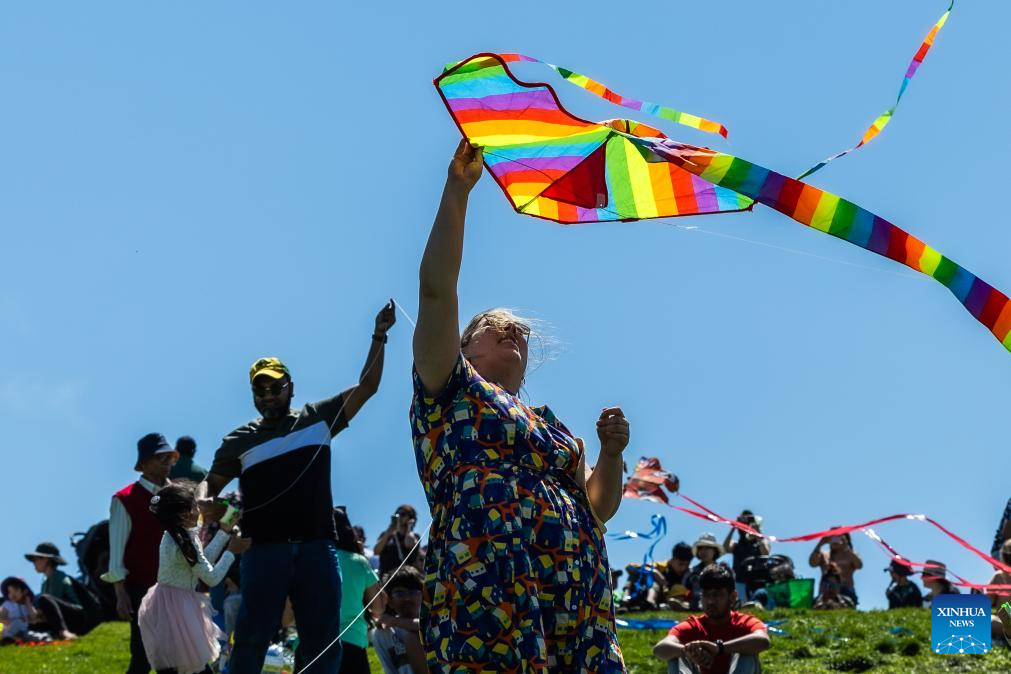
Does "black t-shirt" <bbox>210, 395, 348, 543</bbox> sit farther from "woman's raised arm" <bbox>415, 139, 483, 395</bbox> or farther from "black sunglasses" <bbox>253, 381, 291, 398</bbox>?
"woman's raised arm" <bbox>415, 139, 483, 395</bbox>

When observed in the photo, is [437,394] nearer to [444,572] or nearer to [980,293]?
[444,572]

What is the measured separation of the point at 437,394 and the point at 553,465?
0.37m

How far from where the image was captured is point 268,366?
654 centimetres

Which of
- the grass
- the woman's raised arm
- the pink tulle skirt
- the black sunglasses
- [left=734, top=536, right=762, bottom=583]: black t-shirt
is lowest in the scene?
the grass

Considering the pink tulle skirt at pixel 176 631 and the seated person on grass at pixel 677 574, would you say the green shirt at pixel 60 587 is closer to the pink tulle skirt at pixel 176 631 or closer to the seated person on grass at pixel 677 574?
the seated person on grass at pixel 677 574

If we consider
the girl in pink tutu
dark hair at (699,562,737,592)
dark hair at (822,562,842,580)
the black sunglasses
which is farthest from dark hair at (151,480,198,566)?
dark hair at (822,562,842,580)

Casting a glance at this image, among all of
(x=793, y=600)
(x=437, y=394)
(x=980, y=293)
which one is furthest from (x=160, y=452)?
(x=793, y=600)

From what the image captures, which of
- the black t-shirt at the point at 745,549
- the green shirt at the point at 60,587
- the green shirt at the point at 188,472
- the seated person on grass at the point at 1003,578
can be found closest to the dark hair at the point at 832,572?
the black t-shirt at the point at 745,549

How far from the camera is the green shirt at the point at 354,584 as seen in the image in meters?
7.43

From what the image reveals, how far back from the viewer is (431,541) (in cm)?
383

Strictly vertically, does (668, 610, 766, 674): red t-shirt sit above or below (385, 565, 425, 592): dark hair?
below

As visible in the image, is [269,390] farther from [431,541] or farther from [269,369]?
[431,541]

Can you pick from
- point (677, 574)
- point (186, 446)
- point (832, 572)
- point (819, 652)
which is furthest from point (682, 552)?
point (186, 446)

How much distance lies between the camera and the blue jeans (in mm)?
6125
